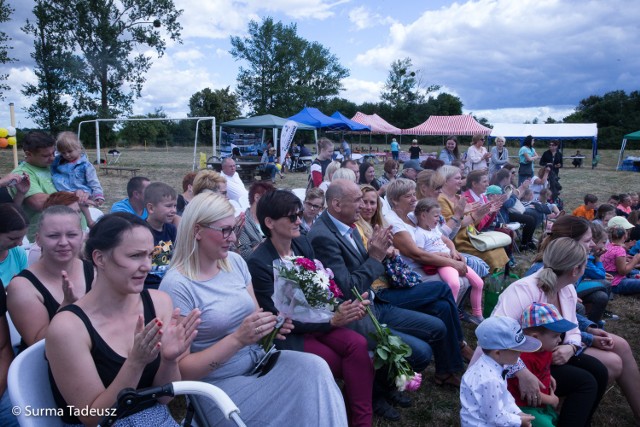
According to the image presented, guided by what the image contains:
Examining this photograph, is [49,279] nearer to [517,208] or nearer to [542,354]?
[542,354]

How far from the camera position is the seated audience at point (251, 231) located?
14.1 ft

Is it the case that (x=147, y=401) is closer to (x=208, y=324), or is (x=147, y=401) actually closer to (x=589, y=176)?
(x=208, y=324)

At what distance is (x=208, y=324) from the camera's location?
2285 millimetres

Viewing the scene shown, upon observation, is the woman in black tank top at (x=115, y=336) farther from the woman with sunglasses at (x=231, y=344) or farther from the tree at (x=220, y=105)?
the tree at (x=220, y=105)

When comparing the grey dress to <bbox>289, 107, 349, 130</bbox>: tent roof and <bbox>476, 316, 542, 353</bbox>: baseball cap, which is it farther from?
<bbox>289, 107, 349, 130</bbox>: tent roof

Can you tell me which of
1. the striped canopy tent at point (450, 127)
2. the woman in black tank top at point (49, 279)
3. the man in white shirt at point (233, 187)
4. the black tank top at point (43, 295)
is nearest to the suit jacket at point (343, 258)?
the woman in black tank top at point (49, 279)

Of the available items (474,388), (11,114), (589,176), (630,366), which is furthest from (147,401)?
(589,176)

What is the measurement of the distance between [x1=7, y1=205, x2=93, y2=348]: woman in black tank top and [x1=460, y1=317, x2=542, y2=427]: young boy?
2.22m

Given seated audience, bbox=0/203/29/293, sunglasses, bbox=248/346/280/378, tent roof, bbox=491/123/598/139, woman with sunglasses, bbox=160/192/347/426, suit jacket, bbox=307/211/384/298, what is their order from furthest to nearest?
tent roof, bbox=491/123/598/139
suit jacket, bbox=307/211/384/298
seated audience, bbox=0/203/29/293
sunglasses, bbox=248/346/280/378
woman with sunglasses, bbox=160/192/347/426

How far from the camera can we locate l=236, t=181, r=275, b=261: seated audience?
14.1ft

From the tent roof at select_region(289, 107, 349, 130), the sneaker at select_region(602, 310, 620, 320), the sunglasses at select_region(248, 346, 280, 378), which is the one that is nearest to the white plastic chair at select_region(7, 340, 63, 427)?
the sunglasses at select_region(248, 346, 280, 378)

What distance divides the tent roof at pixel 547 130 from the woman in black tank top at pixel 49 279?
30.4 meters

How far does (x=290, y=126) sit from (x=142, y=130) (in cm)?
2699

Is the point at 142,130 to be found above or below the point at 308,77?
below
